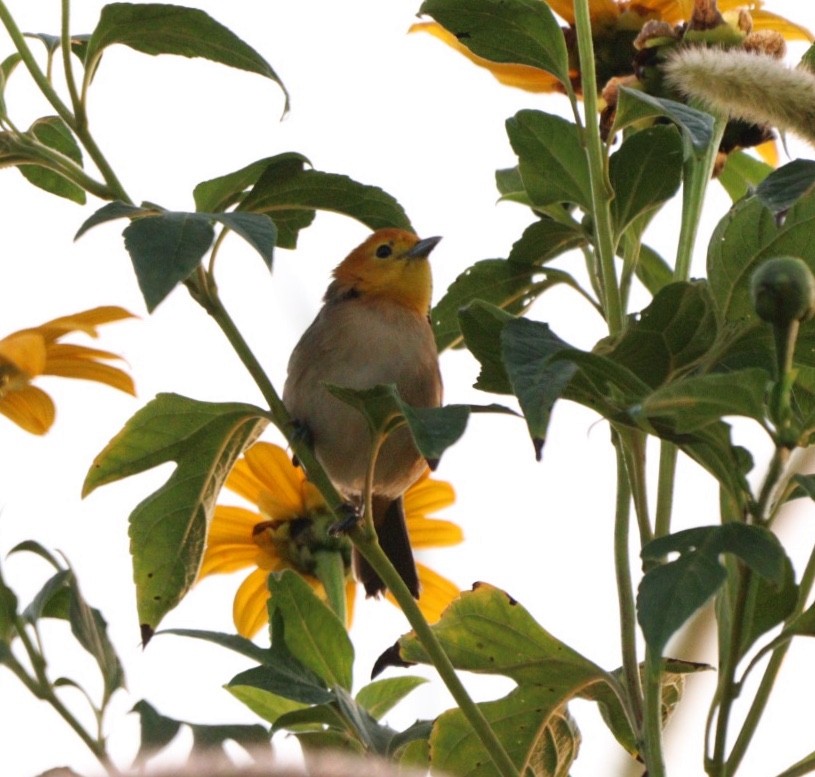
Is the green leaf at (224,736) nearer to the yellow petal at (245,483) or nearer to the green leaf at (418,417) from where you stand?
the green leaf at (418,417)

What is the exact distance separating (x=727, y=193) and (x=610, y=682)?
3.89ft

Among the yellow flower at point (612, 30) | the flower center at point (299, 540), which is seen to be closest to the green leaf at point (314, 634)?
the flower center at point (299, 540)

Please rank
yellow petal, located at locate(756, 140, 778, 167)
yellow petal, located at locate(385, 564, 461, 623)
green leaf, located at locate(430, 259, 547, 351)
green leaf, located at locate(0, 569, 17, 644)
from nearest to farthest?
green leaf, located at locate(0, 569, 17, 644) → green leaf, located at locate(430, 259, 547, 351) → yellow petal, located at locate(756, 140, 778, 167) → yellow petal, located at locate(385, 564, 461, 623)

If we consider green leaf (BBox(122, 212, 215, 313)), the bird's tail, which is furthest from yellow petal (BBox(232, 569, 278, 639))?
green leaf (BBox(122, 212, 215, 313))

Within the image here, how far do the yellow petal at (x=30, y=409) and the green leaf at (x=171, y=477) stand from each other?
0.63 ft

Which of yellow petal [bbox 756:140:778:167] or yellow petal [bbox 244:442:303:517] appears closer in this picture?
yellow petal [bbox 756:140:778:167]

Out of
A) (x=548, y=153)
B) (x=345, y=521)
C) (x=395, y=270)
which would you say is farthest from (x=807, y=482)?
(x=395, y=270)

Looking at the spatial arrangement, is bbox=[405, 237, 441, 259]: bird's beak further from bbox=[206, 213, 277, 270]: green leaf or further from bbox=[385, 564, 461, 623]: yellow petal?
bbox=[206, 213, 277, 270]: green leaf

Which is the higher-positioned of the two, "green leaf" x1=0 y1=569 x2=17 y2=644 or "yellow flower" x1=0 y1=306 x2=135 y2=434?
"yellow flower" x1=0 y1=306 x2=135 y2=434

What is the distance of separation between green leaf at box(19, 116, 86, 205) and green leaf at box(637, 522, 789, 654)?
1.16 m

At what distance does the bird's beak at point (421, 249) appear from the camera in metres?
3.53

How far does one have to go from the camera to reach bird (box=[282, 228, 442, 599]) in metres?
3.07

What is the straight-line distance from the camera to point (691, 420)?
1511mm

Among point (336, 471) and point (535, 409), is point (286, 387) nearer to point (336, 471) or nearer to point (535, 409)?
point (336, 471)
